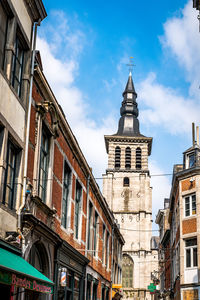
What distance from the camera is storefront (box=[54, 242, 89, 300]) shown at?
49.6 feet

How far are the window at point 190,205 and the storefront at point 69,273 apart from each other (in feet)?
32.0

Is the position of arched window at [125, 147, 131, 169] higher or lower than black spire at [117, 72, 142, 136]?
lower

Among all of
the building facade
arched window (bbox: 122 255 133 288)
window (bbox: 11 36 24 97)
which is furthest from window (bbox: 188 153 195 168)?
arched window (bbox: 122 255 133 288)

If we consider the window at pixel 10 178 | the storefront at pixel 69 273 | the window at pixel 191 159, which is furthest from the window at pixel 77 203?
the window at pixel 191 159

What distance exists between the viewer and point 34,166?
41.7 ft

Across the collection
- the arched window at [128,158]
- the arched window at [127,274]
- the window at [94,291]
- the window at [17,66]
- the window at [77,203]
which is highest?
the arched window at [128,158]

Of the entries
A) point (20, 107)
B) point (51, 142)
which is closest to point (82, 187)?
point (51, 142)

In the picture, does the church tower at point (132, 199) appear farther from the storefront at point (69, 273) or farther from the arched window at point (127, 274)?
the storefront at point (69, 273)

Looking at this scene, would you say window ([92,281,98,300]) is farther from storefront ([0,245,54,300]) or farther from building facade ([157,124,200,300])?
storefront ([0,245,54,300])

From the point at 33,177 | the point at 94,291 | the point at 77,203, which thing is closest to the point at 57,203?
the point at 33,177

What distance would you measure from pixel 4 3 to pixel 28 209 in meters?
5.24

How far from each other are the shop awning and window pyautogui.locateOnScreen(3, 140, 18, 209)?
132cm

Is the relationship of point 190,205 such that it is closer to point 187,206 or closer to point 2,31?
point 187,206

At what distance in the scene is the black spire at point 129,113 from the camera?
85250mm
